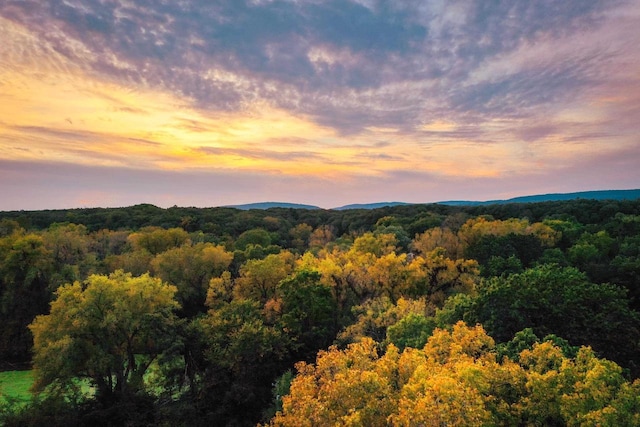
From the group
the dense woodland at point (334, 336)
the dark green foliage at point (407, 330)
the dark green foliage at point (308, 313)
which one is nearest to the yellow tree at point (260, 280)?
the dense woodland at point (334, 336)

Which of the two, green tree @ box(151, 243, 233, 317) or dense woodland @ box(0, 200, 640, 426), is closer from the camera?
dense woodland @ box(0, 200, 640, 426)

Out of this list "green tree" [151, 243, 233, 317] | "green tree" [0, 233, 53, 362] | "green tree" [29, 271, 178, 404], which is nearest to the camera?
"green tree" [29, 271, 178, 404]

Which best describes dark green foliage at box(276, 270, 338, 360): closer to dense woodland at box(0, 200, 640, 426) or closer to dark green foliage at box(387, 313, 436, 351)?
dense woodland at box(0, 200, 640, 426)

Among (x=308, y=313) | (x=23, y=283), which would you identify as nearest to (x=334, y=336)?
(x=308, y=313)

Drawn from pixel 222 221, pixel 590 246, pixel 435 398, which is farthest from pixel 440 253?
pixel 222 221

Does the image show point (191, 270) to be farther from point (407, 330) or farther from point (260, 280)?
point (407, 330)

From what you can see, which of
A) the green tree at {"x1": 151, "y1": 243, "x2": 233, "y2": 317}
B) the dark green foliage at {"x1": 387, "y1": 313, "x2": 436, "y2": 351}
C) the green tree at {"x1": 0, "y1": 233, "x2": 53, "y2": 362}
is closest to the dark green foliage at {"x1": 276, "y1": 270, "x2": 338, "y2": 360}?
the dark green foliage at {"x1": 387, "y1": 313, "x2": 436, "y2": 351}

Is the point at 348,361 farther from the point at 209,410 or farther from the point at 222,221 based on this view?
the point at 222,221
